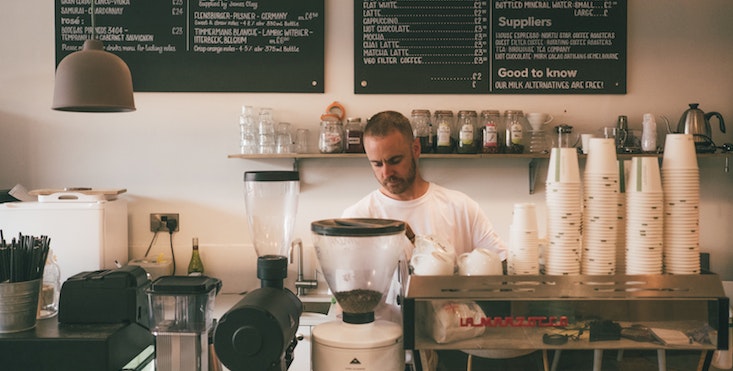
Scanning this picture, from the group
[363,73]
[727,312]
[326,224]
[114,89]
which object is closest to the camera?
[727,312]

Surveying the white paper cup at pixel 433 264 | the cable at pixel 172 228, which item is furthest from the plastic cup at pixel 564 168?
the cable at pixel 172 228


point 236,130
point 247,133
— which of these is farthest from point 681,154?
point 236,130

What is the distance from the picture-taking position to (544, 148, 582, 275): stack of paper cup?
124cm

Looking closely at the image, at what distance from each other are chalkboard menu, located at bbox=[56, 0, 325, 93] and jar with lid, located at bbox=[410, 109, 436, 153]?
57 cm

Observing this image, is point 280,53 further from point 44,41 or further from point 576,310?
point 576,310

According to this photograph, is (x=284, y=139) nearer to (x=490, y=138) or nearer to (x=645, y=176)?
(x=490, y=138)

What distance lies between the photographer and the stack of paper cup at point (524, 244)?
128cm

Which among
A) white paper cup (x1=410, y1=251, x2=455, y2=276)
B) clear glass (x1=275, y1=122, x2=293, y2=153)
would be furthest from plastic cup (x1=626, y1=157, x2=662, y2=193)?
clear glass (x1=275, y1=122, x2=293, y2=153)

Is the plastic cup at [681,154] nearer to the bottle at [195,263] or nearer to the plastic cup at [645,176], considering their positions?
the plastic cup at [645,176]

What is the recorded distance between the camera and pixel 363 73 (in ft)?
10.8

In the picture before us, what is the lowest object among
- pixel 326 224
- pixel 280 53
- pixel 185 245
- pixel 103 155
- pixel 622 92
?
pixel 185 245

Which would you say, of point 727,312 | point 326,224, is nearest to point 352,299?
point 326,224

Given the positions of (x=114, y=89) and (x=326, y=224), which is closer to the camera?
(x=326, y=224)

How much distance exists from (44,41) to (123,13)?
0.49 metres
